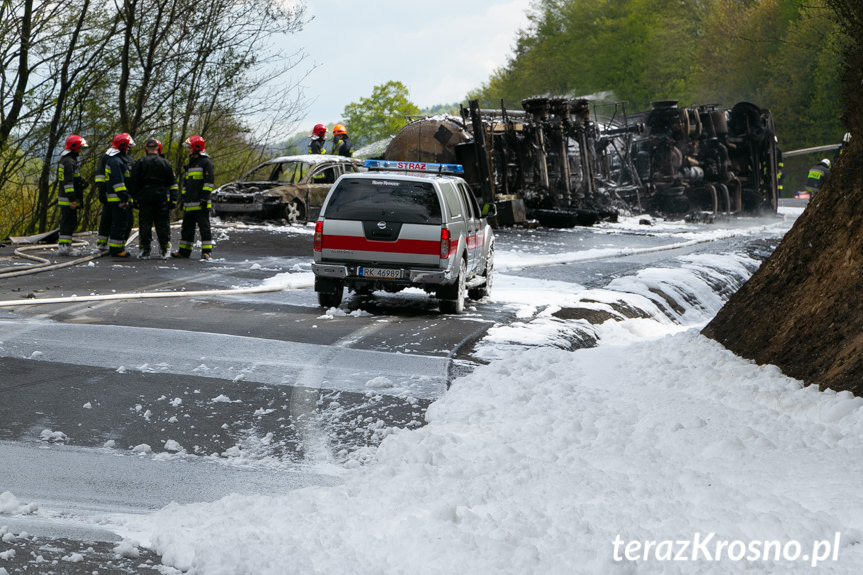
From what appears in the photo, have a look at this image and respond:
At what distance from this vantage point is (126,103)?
31078mm

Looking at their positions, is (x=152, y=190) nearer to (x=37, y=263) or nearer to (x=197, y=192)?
(x=197, y=192)

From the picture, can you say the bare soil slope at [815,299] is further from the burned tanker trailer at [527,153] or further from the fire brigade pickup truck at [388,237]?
the burned tanker trailer at [527,153]

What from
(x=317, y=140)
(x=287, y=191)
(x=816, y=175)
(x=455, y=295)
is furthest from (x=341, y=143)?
(x=455, y=295)

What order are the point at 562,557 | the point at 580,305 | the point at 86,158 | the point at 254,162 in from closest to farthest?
the point at 562,557 → the point at 580,305 → the point at 86,158 → the point at 254,162

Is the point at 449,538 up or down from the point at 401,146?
down

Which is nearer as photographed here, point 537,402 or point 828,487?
point 828,487

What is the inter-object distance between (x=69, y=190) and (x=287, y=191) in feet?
27.5

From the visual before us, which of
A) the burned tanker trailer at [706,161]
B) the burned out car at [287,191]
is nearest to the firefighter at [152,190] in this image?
the burned out car at [287,191]

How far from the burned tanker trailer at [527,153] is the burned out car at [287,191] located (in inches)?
192

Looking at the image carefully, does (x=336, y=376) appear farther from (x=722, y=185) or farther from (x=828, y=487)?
(x=722, y=185)

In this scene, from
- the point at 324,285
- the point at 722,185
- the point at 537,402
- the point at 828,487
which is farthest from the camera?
the point at 722,185

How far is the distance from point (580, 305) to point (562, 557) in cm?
1051

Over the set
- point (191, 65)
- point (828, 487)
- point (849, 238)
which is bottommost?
point (828, 487)

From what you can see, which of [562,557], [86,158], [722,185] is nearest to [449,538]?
[562,557]
